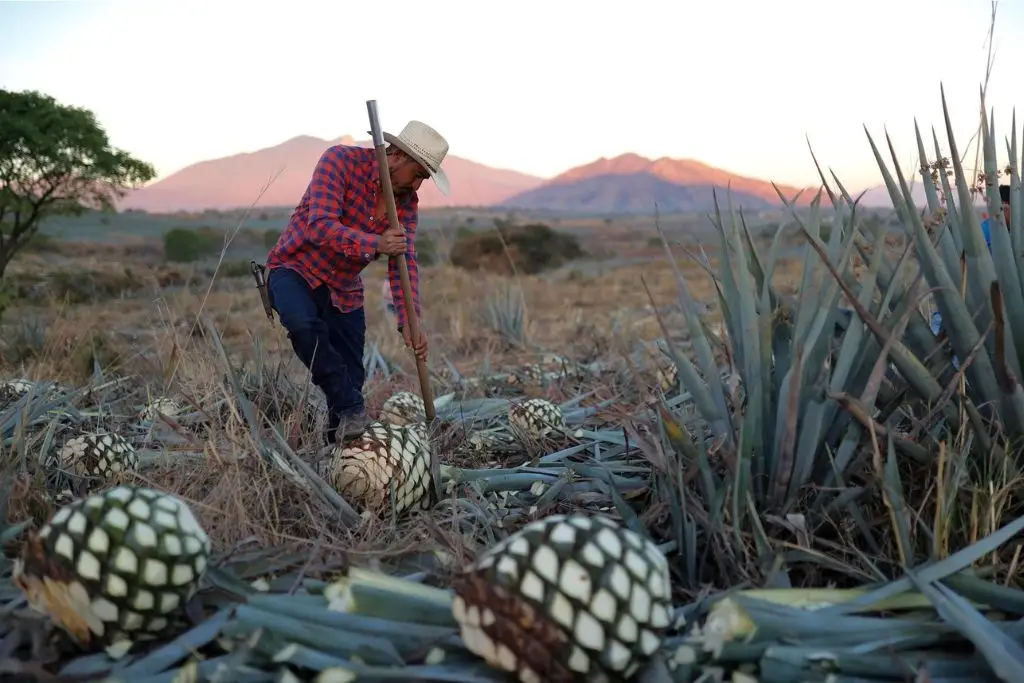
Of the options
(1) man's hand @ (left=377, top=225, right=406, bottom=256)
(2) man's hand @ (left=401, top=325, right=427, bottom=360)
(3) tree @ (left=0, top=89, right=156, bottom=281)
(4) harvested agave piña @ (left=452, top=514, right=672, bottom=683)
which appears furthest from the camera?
(3) tree @ (left=0, top=89, right=156, bottom=281)

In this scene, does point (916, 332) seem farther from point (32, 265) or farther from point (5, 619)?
point (32, 265)

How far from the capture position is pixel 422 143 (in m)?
4.00

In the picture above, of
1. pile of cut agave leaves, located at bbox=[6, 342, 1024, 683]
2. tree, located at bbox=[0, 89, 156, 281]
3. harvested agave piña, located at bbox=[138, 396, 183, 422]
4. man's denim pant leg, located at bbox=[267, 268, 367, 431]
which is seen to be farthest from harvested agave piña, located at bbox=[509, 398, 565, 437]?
tree, located at bbox=[0, 89, 156, 281]

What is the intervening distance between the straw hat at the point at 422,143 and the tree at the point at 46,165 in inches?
476

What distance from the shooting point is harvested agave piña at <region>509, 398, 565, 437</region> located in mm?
3373

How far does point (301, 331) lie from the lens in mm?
3955

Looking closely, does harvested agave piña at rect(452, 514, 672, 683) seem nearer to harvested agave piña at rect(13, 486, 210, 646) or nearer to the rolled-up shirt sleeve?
harvested agave piña at rect(13, 486, 210, 646)

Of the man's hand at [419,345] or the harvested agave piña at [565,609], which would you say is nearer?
the harvested agave piña at [565,609]

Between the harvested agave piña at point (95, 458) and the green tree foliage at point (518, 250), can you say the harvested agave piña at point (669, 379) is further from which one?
the green tree foliage at point (518, 250)

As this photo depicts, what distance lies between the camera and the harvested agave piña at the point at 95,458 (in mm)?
2854

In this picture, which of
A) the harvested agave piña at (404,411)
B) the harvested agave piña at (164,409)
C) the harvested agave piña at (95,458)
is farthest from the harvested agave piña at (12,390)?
the harvested agave piña at (404,411)

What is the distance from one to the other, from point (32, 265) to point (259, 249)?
14.8m

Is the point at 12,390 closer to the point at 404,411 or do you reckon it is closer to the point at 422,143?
the point at 404,411

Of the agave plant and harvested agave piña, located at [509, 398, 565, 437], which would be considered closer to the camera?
the agave plant
